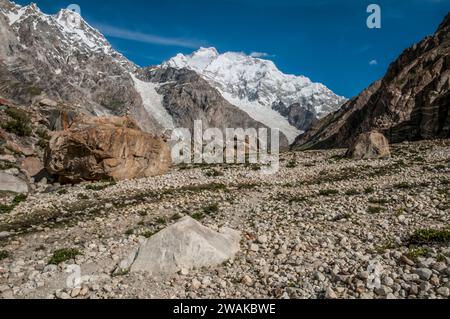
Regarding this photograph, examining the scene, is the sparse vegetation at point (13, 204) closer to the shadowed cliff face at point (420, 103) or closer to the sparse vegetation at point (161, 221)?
the sparse vegetation at point (161, 221)

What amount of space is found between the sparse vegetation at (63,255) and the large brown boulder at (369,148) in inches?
1359

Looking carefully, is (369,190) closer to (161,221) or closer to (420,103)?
(161,221)

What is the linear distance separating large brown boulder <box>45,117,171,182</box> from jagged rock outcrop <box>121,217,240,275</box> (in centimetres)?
1932

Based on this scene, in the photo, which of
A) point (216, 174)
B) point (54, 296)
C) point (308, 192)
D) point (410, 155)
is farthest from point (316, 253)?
point (410, 155)

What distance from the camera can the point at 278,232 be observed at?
614 inches

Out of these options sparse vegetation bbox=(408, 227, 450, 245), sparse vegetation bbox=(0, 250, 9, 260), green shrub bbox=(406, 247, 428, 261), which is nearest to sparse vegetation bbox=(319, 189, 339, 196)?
sparse vegetation bbox=(408, 227, 450, 245)

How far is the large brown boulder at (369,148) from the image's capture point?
42.3m

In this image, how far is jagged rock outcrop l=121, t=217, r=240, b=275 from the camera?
12023 mm

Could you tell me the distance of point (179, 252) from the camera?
40.1 ft

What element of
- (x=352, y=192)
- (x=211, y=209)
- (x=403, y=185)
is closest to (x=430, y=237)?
(x=352, y=192)

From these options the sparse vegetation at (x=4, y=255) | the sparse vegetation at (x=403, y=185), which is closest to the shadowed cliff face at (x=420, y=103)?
the sparse vegetation at (x=403, y=185)
